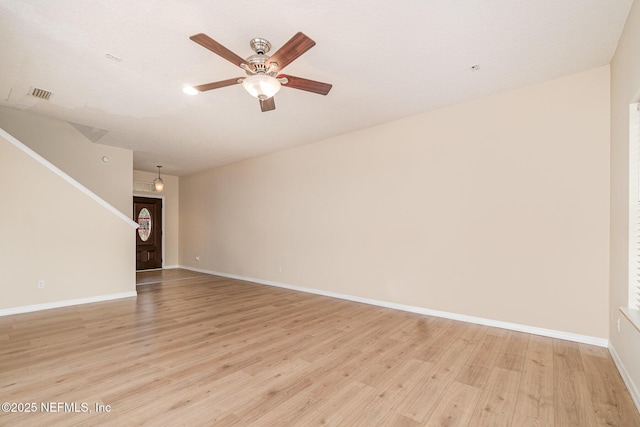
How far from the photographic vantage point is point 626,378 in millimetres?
2232

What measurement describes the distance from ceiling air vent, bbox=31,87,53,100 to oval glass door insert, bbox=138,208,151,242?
4.97m

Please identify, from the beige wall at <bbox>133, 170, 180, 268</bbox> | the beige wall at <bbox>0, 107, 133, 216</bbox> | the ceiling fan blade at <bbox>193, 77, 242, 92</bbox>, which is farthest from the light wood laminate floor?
the beige wall at <bbox>133, 170, 180, 268</bbox>

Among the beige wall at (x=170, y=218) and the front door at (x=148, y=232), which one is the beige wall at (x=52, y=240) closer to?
the front door at (x=148, y=232)

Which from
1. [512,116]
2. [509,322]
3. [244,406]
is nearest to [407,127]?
[512,116]

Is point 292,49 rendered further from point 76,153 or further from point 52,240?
point 76,153

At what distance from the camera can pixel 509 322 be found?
3453mm

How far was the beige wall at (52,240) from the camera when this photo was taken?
406 cm

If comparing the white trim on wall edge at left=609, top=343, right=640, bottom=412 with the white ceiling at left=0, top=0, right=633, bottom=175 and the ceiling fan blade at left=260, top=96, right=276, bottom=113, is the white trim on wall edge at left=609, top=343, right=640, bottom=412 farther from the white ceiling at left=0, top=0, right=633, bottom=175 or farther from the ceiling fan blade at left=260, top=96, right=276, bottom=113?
the ceiling fan blade at left=260, top=96, right=276, bottom=113

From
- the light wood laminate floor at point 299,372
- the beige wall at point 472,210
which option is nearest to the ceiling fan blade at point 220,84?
the light wood laminate floor at point 299,372

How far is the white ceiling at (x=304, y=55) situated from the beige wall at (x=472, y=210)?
401 millimetres

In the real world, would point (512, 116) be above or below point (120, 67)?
below

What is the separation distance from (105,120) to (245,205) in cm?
319

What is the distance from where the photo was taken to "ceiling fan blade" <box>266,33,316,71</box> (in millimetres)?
2012

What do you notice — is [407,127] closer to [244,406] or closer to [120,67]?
[120,67]
